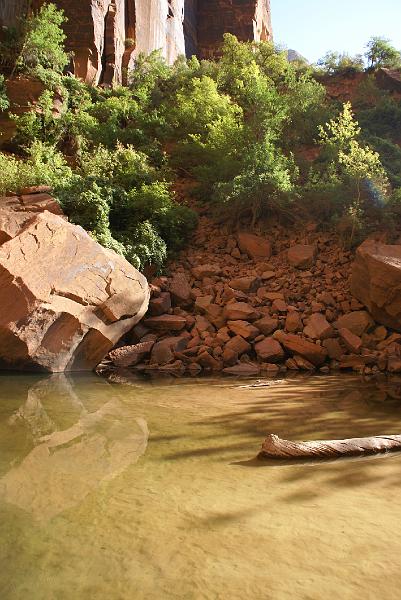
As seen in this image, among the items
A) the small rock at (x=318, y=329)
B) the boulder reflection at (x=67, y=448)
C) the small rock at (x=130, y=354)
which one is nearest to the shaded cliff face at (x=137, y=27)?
the small rock at (x=130, y=354)

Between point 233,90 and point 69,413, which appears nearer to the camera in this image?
point 69,413

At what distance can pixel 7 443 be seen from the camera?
141 inches

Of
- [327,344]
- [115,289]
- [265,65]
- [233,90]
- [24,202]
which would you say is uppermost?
[265,65]

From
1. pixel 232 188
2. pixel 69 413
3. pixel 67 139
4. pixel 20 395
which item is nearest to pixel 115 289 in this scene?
pixel 20 395

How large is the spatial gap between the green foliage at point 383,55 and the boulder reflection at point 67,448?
960 inches

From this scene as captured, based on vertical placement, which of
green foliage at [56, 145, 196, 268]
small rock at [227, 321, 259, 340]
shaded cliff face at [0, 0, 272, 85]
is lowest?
small rock at [227, 321, 259, 340]

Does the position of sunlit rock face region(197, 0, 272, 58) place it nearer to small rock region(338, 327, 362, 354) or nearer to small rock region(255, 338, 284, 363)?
small rock region(338, 327, 362, 354)

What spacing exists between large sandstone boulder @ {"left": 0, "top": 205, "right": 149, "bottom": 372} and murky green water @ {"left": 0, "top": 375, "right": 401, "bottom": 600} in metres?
2.23

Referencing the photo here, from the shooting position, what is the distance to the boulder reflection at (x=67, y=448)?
2639 millimetres

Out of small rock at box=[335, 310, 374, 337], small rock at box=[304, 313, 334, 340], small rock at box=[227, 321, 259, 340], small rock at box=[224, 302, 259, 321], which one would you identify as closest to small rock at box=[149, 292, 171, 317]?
A: small rock at box=[224, 302, 259, 321]

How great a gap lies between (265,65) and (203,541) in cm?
2146

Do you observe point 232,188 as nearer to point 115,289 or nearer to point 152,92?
point 115,289

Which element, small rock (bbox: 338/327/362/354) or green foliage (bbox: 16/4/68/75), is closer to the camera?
small rock (bbox: 338/327/362/354)

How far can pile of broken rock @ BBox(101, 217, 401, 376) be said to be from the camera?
26.7ft
